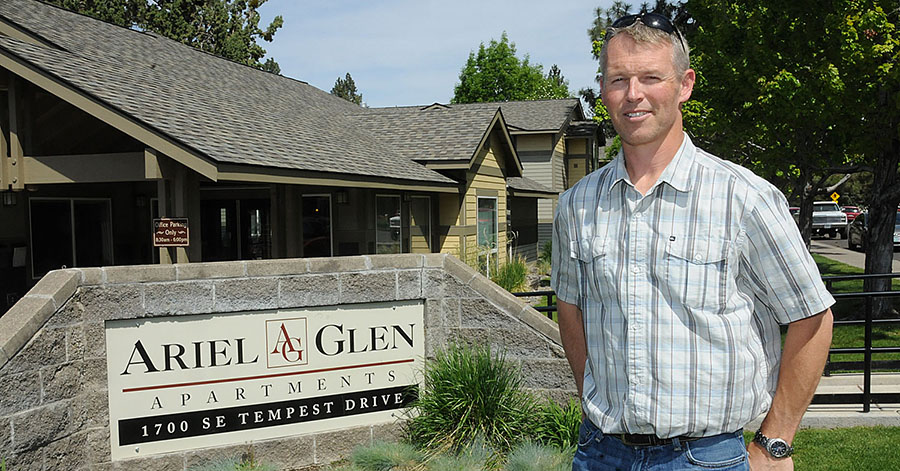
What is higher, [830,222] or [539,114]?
[539,114]

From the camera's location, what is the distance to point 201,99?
11.4 meters

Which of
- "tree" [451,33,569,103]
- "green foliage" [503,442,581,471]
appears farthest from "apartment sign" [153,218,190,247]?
"tree" [451,33,569,103]

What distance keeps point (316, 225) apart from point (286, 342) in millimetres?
8351

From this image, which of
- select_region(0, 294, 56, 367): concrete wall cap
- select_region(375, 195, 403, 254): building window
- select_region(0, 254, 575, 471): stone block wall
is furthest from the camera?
select_region(375, 195, 403, 254): building window

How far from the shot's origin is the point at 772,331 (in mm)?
2158

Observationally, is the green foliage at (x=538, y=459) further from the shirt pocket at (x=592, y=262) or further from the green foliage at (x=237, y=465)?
the shirt pocket at (x=592, y=262)

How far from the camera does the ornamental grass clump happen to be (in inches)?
191

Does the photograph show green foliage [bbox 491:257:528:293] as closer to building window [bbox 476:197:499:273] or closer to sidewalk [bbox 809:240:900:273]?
building window [bbox 476:197:499:273]

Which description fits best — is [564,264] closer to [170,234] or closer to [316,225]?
[170,234]

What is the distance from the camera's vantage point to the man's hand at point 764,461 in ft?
6.75

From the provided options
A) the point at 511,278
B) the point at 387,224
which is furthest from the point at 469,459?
the point at 511,278

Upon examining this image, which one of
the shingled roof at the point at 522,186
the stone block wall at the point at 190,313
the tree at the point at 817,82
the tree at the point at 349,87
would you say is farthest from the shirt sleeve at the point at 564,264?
the tree at the point at 349,87

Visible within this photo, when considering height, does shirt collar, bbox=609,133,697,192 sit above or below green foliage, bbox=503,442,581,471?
above

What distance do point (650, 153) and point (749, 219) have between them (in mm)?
365
